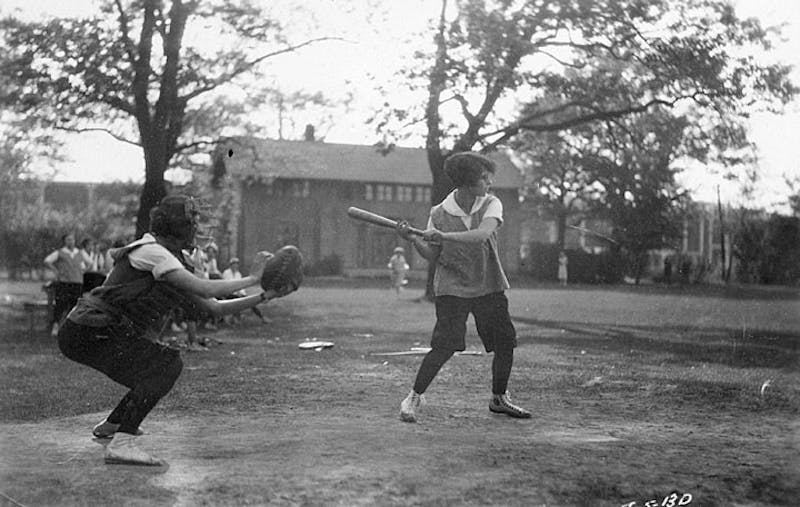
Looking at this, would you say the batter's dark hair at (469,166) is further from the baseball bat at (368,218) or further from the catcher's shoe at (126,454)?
the catcher's shoe at (126,454)

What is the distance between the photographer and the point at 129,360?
4.41m

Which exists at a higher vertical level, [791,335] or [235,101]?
[235,101]

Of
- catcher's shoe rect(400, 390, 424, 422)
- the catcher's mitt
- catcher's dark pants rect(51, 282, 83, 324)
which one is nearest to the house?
catcher's shoe rect(400, 390, 424, 422)

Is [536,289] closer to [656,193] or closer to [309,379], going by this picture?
[656,193]

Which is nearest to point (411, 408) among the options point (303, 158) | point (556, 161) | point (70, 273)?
point (303, 158)

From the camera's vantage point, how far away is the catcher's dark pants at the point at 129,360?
4355 millimetres

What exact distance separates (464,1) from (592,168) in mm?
4324

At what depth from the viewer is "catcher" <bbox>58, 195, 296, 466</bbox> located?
4.20 metres

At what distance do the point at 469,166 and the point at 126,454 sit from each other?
267cm

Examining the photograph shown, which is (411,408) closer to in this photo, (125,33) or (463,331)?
(463,331)

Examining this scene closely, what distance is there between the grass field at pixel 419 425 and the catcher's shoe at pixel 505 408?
3.8 inches

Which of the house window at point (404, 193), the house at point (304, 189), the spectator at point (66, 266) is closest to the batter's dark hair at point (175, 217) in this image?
the house at point (304, 189)

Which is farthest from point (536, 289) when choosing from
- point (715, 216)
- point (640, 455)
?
point (640, 455)

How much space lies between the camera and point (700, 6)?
7383 mm
